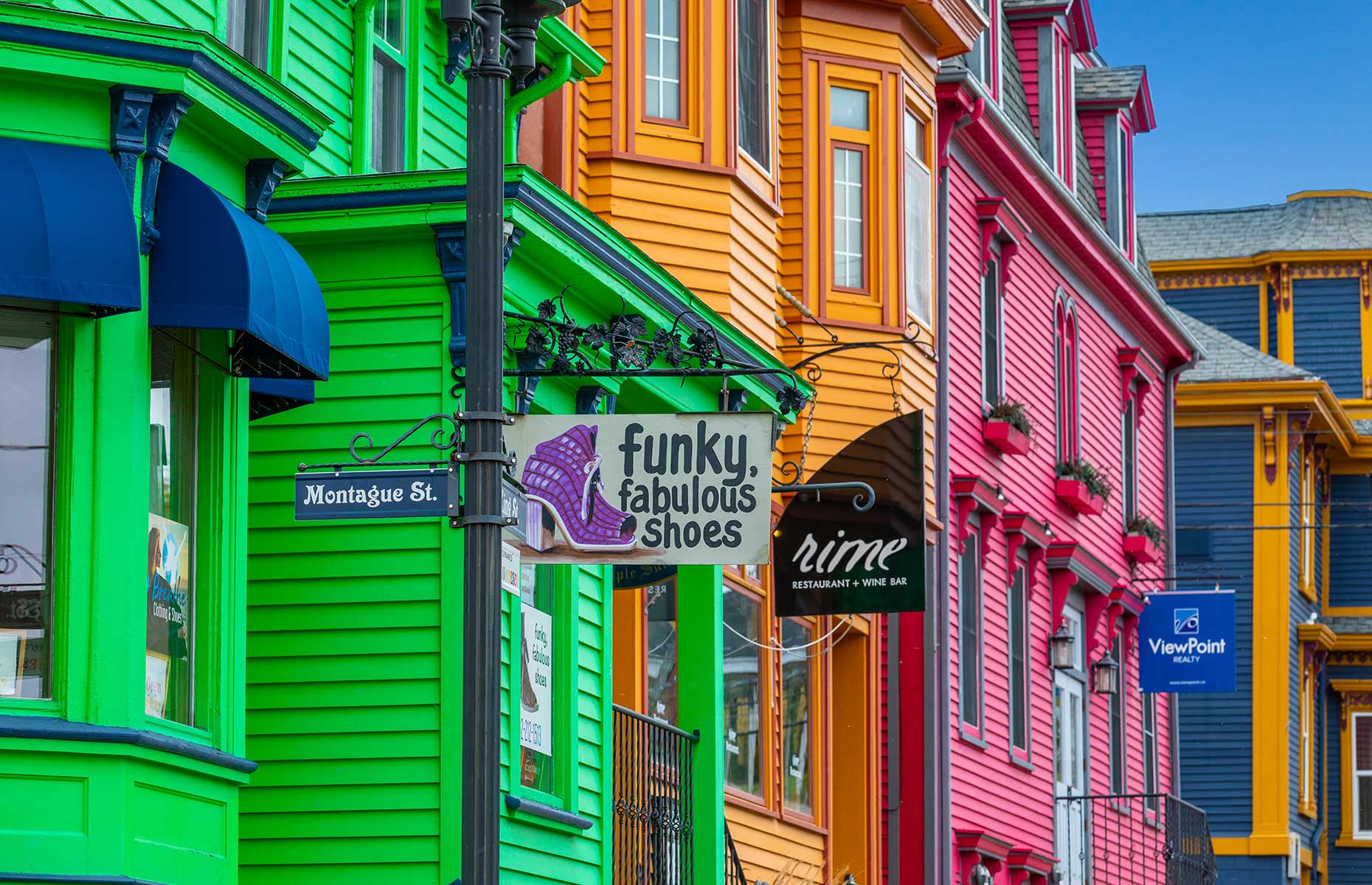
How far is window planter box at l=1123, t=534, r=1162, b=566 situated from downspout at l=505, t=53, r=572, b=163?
A: 19009 mm

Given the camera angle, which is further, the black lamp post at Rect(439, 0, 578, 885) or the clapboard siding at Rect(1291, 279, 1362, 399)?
the clapboard siding at Rect(1291, 279, 1362, 399)

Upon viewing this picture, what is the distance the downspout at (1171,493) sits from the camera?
1411 inches

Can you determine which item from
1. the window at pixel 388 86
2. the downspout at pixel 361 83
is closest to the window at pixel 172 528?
the downspout at pixel 361 83

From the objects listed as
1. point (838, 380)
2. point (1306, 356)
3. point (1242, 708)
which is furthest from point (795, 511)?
point (1306, 356)

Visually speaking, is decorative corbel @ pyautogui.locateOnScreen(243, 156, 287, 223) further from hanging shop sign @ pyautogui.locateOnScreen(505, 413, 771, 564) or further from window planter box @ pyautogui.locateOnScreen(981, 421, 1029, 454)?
window planter box @ pyautogui.locateOnScreen(981, 421, 1029, 454)

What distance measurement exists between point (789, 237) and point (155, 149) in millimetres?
11247

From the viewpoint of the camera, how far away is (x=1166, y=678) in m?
32.5

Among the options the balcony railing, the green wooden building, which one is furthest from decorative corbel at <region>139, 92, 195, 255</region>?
the balcony railing

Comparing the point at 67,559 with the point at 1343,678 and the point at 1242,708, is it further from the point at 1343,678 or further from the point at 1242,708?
the point at 1343,678

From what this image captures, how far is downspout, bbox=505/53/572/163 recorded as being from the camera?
15930 millimetres

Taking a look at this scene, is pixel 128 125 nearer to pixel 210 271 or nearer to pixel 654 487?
pixel 210 271

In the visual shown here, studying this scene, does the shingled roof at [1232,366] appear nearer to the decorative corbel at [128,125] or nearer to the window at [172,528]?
the window at [172,528]

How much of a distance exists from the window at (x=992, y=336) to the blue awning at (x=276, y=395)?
15.5 metres

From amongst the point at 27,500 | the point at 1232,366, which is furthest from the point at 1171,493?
the point at 27,500
